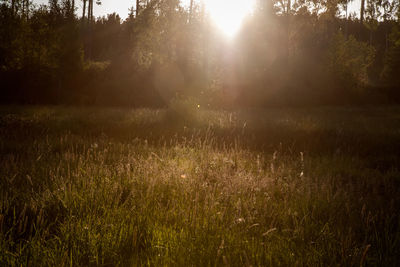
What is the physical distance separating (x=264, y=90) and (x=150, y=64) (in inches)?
448

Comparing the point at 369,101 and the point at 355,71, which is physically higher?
the point at 355,71

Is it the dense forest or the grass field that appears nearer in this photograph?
the grass field

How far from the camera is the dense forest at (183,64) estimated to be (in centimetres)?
2272

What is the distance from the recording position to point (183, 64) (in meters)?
27.8

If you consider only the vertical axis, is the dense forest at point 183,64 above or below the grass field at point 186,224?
above

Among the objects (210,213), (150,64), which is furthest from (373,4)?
(210,213)

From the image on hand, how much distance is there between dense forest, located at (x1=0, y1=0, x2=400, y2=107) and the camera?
22719mm

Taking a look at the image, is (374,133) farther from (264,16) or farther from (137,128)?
(264,16)

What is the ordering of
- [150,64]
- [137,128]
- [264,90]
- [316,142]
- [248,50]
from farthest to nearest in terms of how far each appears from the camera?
[248,50], [150,64], [264,90], [137,128], [316,142]

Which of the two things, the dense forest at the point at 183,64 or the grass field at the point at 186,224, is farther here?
the dense forest at the point at 183,64

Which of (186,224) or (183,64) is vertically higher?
(183,64)

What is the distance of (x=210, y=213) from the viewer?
8.82 feet

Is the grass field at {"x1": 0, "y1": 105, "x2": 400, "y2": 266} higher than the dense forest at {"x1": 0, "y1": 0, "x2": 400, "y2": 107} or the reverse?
the reverse

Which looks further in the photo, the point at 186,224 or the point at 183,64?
the point at 183,64
